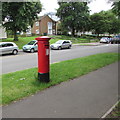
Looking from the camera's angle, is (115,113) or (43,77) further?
(43,77)

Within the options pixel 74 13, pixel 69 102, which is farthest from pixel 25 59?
pixel 74 13

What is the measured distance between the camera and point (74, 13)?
44781 millimetres

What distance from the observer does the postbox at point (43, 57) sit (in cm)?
501

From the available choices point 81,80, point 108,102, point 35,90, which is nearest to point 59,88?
point 35,90

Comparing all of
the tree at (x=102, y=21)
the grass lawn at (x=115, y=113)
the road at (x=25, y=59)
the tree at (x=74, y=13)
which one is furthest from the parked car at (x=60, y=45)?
the tree at (x=102, y=21)

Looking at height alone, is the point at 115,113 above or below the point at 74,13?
below

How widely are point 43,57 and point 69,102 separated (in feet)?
6.64

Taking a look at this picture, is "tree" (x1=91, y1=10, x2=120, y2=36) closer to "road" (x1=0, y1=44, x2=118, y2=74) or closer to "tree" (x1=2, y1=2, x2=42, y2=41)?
"tree" (x1=2, y1=2, x2=42, y2=41)

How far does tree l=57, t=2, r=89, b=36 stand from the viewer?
147ft

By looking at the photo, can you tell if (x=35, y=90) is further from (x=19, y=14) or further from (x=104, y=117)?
(x=19, y=14)

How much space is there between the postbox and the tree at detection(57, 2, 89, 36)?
40622 millimetres

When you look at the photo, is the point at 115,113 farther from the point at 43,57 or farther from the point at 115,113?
the point at 43,57

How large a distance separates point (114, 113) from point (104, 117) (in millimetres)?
367

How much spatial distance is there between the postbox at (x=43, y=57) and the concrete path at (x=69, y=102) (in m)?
0.66
